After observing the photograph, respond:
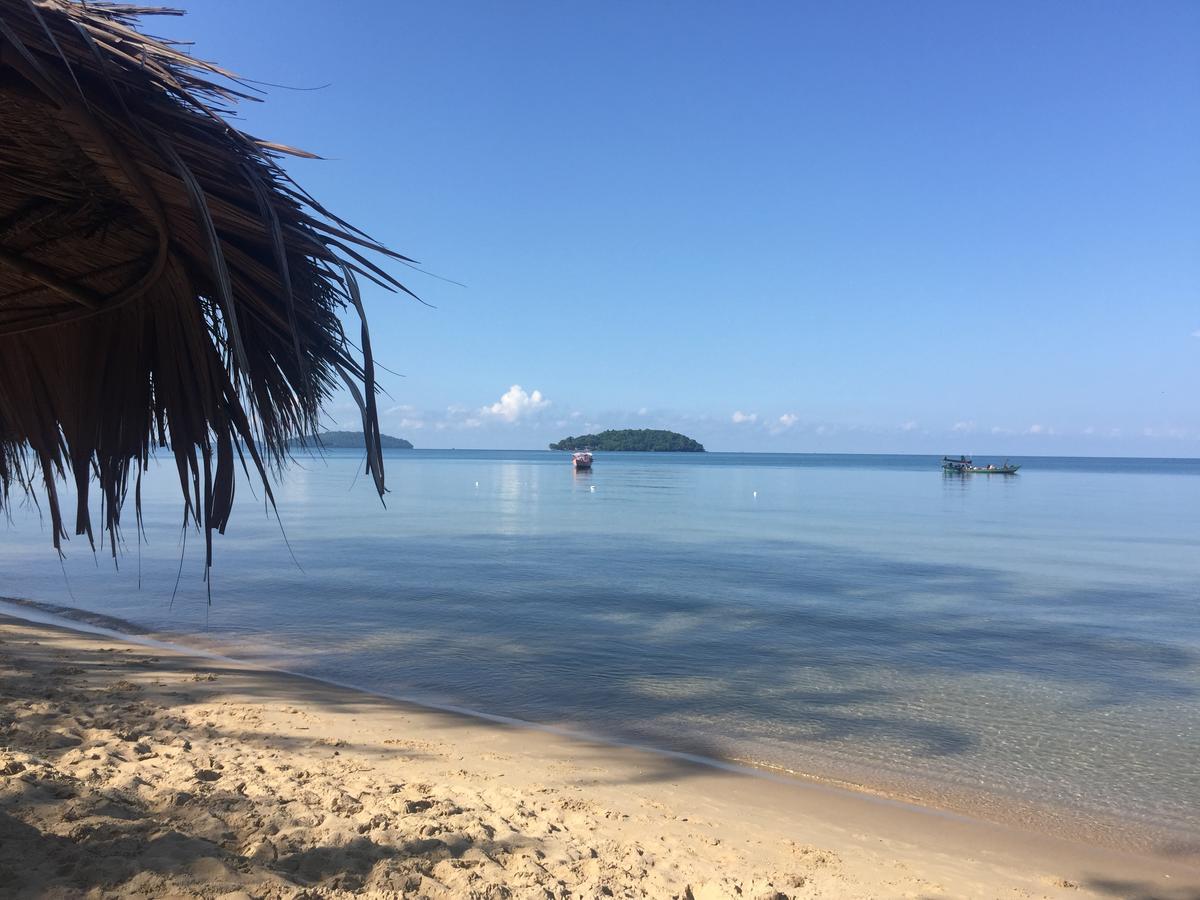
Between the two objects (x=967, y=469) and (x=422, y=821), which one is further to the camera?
(x=967, y=469)

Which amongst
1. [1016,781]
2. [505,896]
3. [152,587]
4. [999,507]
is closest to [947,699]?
[1016,781]

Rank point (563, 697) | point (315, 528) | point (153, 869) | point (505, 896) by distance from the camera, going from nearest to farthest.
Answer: point (153, 869), point (505, 896), point (563, 697), point (315, 528)

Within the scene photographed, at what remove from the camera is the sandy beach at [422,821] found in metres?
3.54

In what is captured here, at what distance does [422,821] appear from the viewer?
4348mm

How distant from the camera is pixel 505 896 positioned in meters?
3.65

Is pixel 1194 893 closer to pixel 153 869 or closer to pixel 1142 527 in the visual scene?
pixel 153 869

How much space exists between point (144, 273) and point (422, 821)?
10.3 ft

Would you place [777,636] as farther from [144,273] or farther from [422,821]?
[144,273]

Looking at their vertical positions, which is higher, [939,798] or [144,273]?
[144,273]

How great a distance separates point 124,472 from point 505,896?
97.8 inches

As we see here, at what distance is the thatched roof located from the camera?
197cm

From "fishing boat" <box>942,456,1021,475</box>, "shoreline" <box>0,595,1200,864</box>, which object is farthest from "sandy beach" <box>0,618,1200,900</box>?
"fishing boat" <box>942,456,1021,475</box>

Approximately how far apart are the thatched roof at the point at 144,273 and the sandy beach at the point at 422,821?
1599 millimetres

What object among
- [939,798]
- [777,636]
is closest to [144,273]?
[939,798]
